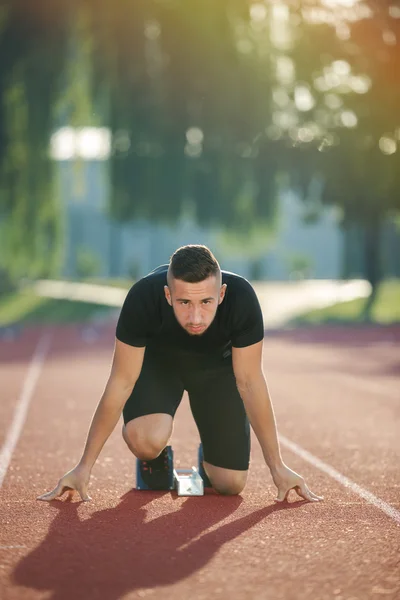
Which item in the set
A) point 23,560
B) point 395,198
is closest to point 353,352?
point 395,198

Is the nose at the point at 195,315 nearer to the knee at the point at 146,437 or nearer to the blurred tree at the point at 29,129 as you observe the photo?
the knee at the point at 146,437

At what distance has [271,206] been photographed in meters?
31.5

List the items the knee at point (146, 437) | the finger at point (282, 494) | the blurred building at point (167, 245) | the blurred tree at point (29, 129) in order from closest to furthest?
the finger at point (282, 494)
the knee at point (146, 437)
the blurred tree at point (29, 129)
the blurred building at point (167, 245)

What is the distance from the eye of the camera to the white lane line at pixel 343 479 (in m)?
6.34

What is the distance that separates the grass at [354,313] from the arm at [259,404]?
24.1 metres

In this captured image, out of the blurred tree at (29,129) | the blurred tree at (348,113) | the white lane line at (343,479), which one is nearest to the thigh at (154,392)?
the white lane line at (343,479)

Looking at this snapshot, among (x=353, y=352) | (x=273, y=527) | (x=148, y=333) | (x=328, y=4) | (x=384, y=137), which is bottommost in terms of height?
(x=353, y=352)

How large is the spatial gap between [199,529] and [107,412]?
88 cm

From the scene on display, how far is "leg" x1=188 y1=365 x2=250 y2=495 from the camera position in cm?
668

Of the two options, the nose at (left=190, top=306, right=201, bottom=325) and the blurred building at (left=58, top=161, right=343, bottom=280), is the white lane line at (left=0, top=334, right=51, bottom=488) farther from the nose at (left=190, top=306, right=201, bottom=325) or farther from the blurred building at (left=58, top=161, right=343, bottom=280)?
the blurred building at (left=58, top=161, right=343, bottom=280)

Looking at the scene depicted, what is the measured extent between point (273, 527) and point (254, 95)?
76.7ft

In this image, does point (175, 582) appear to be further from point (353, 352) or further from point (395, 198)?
point (395, 198)

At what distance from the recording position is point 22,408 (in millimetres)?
11891

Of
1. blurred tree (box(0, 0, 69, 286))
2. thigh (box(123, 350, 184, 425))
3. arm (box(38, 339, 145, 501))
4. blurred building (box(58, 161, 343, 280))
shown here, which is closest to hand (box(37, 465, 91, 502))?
arm (box(38, 339, 145, 501))
